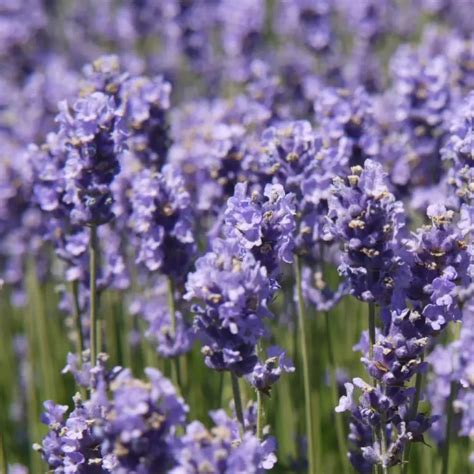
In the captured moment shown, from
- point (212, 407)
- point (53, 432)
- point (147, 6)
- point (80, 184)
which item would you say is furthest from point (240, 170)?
point (147, 6)

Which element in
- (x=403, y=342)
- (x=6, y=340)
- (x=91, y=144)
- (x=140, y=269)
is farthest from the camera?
(x=6, y=340)

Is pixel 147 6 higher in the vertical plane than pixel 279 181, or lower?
higher

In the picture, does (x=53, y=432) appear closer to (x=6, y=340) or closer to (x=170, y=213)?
(x=170, y=213)

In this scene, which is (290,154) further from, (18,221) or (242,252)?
(18,221)

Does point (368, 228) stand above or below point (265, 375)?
above

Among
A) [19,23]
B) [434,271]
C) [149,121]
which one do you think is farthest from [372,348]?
[19,23]

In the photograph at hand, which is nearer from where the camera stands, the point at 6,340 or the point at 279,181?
the point at 279,181
